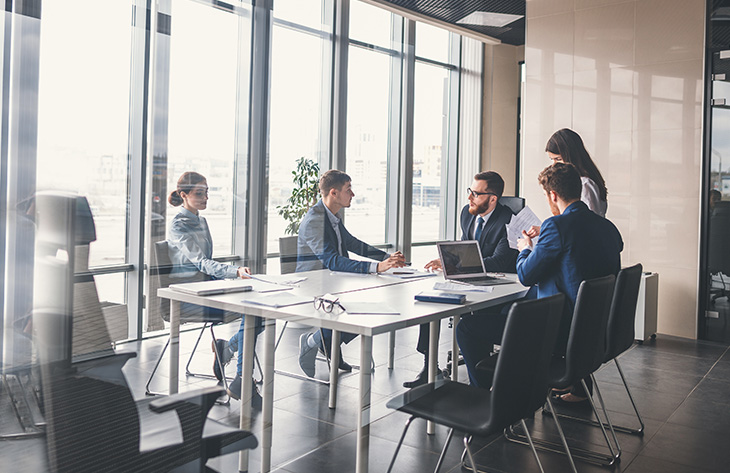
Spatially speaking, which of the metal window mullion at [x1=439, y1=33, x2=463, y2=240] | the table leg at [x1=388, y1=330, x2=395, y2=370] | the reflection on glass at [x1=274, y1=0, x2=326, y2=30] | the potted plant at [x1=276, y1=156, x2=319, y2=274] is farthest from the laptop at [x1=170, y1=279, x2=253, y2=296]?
the metal window mullion at [x1=439, y1=33, x2=463, y2=240]

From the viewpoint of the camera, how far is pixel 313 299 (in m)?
2.92

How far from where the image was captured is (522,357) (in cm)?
226

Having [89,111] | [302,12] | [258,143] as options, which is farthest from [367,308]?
[302,12]

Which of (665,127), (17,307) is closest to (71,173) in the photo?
(17,307)

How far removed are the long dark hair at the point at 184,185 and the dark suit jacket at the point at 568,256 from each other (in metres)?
1.71

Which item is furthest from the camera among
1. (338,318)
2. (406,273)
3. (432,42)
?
(432,42)

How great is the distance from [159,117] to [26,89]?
99 centimetres

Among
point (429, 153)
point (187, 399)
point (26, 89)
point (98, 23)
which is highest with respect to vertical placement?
point (429, 153)

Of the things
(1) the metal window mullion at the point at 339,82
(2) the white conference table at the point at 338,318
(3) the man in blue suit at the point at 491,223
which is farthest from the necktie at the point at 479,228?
(1) the metal window mullion at the point at 339,82

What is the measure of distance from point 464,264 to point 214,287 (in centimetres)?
170

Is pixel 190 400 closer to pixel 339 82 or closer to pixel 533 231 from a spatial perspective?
pixel 533 231

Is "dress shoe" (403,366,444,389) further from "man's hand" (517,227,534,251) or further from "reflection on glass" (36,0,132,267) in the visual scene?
"reflection on glass" (36,0,132,267)

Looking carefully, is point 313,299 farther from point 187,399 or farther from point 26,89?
point 26,89

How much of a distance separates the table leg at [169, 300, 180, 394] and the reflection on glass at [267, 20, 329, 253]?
3.86 metres
